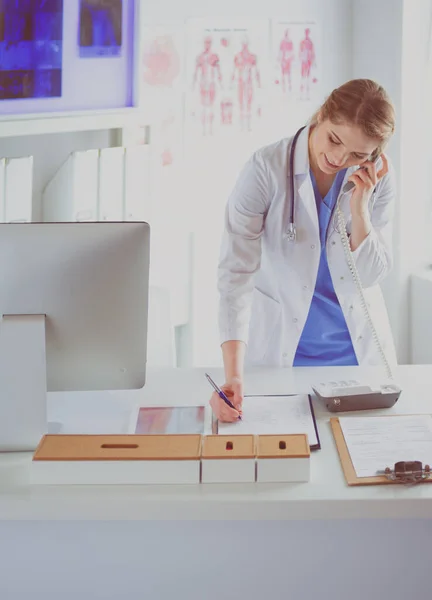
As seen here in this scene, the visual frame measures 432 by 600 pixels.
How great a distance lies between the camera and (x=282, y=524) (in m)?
1.33

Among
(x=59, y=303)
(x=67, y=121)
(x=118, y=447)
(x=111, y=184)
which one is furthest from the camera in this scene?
(x=111, y=184)

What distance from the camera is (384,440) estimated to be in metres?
1.46

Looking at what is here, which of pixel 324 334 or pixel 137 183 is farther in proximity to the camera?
pixel 137 183

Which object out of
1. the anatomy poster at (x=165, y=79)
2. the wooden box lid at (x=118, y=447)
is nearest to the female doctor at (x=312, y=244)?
the wooden box lid at (x=118, y=447)

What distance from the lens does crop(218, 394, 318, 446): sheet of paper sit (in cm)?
150

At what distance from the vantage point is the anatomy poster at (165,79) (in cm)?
351

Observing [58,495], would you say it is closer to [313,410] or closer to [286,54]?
[313,410]

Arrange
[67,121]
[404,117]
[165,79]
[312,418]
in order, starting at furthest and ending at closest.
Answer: [165,79] → [404,117] → [67,121] → [312,418]

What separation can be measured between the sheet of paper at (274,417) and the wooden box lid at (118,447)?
0.17m

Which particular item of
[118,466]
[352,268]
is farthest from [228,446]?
[352,268]

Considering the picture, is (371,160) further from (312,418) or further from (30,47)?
(30,47)

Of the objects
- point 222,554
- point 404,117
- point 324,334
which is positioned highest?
point 404,117

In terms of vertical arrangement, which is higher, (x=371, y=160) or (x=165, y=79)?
(x=165, y=79)

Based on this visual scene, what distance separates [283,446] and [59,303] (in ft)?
1.57
